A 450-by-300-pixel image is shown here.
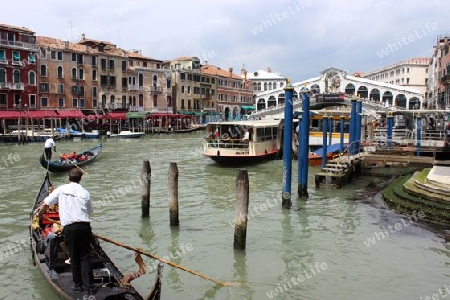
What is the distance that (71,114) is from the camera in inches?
1598

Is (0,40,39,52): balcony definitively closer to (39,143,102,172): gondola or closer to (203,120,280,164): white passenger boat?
(39,143,102,172): gondola

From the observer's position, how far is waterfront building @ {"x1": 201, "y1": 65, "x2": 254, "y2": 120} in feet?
→ 213

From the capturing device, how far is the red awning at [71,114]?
130 feet

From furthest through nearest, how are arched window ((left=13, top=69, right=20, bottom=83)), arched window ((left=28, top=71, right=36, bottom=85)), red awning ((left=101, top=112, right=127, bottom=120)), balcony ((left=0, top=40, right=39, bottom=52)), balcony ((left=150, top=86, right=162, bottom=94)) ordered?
balcony ((left=150, top=86, right=162, bottom=94)), red awning ((left=101, top=112, right=127, bottom=120)), arched window ((left=28, top=71, right=36, bottom=85)), arched window ((left=13, top=69, right=20, bottom=83)), balcony ((left=0, top=40, right=39, bottom=52))

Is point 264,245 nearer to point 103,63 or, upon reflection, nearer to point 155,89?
point 103,63

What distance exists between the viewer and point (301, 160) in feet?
42.3

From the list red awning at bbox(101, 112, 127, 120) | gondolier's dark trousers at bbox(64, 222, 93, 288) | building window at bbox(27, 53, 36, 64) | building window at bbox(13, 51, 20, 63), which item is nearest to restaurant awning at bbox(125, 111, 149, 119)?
red awning at bbox(101, 112, 127, 120)

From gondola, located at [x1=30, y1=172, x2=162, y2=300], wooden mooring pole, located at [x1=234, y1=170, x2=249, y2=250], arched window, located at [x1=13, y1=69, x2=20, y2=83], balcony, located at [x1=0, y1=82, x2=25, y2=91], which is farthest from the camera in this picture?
arched window, located at [x1=13, y1=69, x2=20, y2=83]

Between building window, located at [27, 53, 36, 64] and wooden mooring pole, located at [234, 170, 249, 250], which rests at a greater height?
building window, located at [27, 53, 36, 64]

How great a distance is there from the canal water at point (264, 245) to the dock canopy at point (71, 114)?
82.5ft

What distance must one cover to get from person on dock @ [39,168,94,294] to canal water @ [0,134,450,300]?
1.78 metres

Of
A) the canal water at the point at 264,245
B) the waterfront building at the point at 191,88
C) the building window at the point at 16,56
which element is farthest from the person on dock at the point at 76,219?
the waterfront building at the point at 191,88

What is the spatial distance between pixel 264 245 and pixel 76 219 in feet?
15.8

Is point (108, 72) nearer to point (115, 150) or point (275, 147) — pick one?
point (115, 150)
